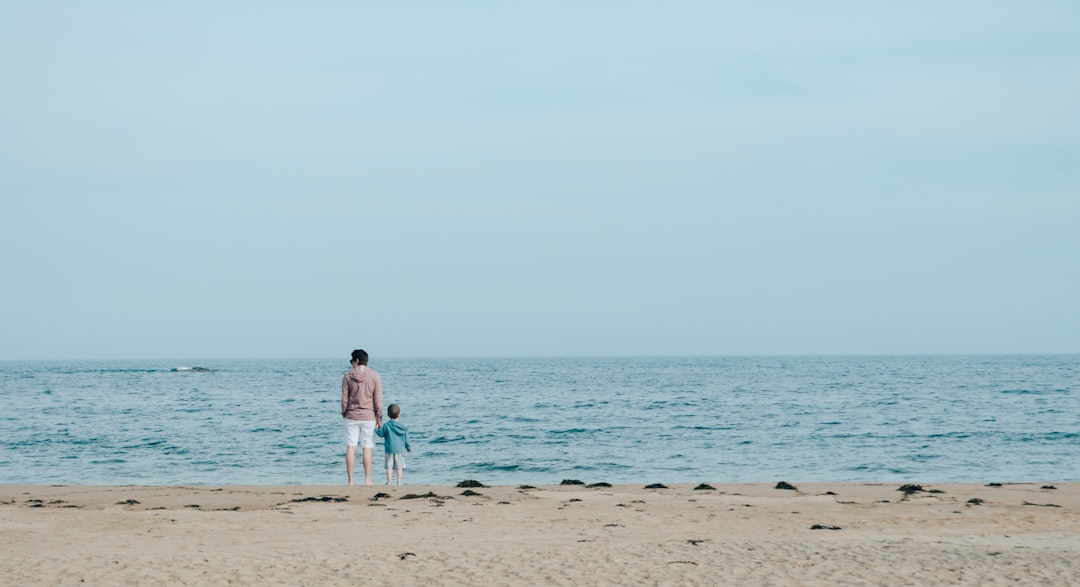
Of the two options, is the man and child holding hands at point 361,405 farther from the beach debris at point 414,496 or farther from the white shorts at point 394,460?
the beach debris at point 414,496

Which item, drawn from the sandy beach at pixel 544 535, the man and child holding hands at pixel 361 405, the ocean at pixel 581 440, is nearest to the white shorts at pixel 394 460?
the man and child holding hands at pixel 361 405

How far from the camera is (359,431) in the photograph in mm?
15016

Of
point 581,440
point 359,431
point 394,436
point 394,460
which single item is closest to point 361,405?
point 359,431

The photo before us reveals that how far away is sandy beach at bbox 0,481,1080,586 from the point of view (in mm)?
9070

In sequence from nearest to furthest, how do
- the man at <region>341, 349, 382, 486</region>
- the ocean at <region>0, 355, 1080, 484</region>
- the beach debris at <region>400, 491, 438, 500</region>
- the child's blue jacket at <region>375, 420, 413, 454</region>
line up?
the beach debris at <region>400, 491, 438, 500</region> → the man at <region>341, 349, 382, 486</region> → the child's blue jacket at <region>375, 420, 413, 454</region> → the ocean at <region>0, 355, 1080, 484</region>

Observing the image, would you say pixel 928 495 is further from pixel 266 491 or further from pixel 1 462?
pixel 1 462

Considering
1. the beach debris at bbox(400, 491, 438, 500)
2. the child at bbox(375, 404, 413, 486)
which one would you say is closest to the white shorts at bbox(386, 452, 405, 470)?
the child at bbox(375, 404, 413, 486)

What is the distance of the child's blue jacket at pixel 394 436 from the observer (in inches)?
611

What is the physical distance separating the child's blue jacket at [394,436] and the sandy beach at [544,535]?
32.1 inches

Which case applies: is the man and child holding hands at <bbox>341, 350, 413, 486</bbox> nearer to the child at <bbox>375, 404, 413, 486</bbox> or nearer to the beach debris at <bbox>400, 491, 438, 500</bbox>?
the child at <bbox>375, 404, 413, 486</bbox>

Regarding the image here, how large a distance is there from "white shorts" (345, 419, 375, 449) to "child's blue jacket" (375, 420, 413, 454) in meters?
0.32

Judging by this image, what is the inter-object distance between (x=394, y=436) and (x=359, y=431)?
812mm

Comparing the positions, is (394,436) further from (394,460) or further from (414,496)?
(414,496)

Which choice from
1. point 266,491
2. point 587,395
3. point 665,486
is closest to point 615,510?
point 665,486
